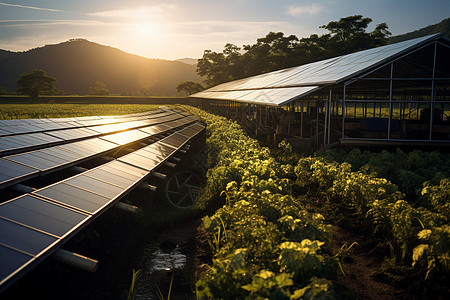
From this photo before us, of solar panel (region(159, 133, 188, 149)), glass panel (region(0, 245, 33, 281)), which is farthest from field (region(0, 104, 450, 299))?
solar panel (region(159, 133, 188, 149))

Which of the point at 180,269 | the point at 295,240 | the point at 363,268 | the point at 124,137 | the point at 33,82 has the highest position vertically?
the point at 33,82

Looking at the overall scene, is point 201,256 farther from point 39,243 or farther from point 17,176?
point 17,176

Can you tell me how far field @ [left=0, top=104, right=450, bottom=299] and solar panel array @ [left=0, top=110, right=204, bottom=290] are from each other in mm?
887

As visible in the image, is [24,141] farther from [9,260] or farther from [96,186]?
[9,260]

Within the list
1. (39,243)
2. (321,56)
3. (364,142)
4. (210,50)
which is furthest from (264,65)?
(39,243)

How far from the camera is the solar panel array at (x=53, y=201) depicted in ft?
14.0

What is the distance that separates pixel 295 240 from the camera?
5082mm

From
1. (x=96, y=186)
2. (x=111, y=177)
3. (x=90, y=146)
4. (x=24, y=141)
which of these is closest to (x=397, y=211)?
(x=96, y=186)

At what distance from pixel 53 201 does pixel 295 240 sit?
14.3 ft

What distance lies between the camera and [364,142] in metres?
15.3

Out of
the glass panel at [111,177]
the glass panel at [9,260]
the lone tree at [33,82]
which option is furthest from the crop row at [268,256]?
the lone tree at [33,82]

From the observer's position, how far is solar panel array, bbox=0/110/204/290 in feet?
14.0

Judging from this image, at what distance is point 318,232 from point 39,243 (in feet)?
13.5

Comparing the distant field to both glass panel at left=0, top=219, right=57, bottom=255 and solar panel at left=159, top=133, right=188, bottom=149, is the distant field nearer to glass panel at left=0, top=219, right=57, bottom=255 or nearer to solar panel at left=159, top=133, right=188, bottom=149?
solar panel at left=159, top=133, right=188, bottom=149
